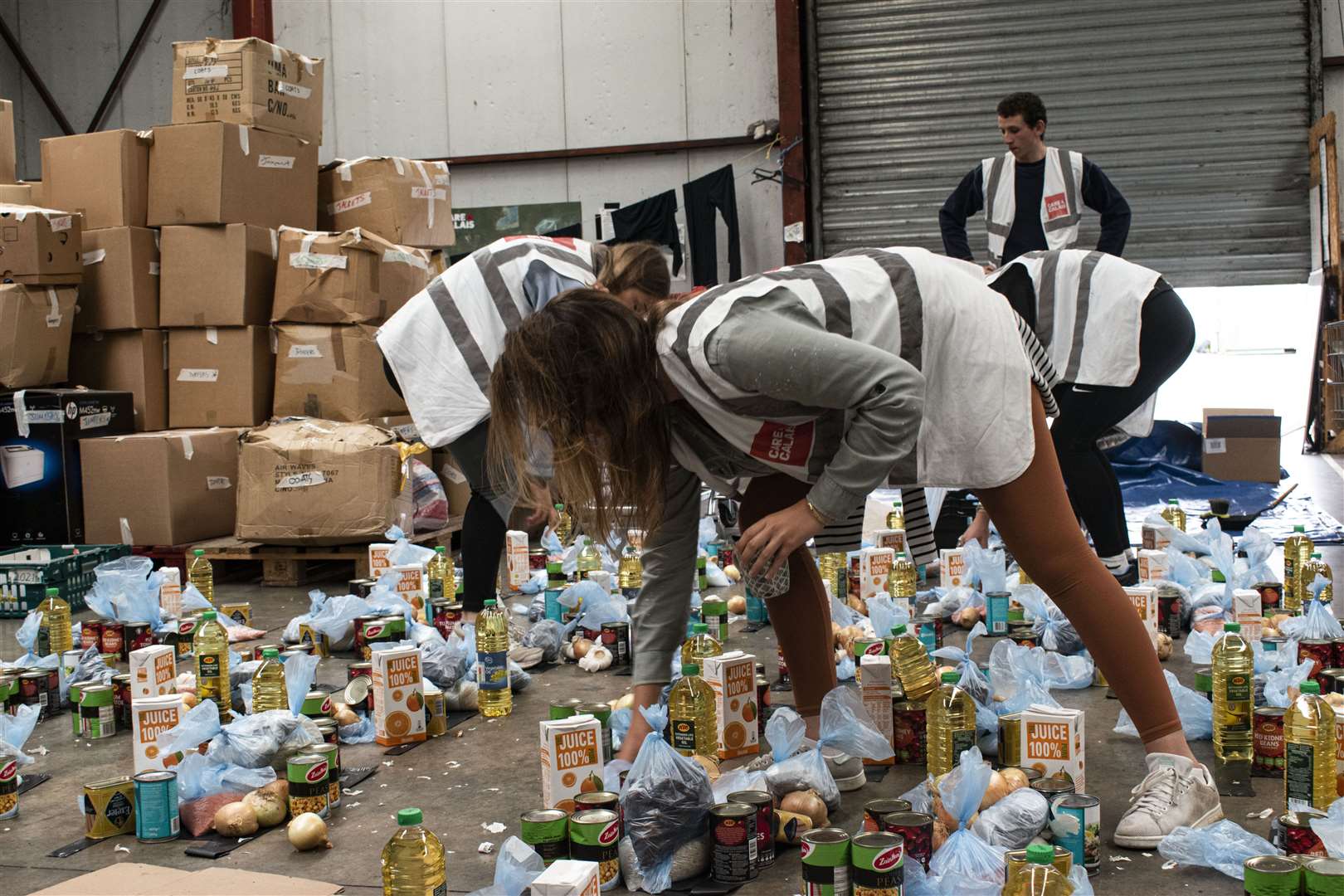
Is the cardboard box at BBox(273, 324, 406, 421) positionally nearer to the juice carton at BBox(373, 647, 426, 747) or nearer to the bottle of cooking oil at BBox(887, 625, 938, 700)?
the juice carton at BBox(373, 647, 426, 747)

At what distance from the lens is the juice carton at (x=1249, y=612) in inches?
130

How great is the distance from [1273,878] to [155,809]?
6.15ft

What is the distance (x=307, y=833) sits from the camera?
2.24 metres

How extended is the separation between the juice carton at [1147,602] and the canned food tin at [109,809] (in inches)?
94.2

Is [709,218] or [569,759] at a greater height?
[709,218]

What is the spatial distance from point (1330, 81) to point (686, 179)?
15.2ft

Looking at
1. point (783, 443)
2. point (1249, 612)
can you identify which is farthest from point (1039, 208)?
point (783, 443)

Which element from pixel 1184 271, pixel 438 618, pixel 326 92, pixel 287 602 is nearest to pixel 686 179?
pixel 326 92

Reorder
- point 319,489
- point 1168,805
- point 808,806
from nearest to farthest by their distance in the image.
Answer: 1. point 1168,805
2. point 808,806
3. point 319,489

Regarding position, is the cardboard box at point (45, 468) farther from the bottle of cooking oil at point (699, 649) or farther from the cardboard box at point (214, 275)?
the bottle of cooking oil at point (699, 649)

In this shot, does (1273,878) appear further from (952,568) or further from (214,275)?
(214,275)

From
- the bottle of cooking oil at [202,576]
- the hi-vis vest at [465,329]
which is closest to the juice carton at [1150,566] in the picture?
the hi-vis vest at [465,329]

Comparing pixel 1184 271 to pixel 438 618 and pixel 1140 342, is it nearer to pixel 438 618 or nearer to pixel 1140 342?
pixel 1140 342

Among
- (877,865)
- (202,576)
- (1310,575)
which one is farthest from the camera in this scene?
(202,576)
